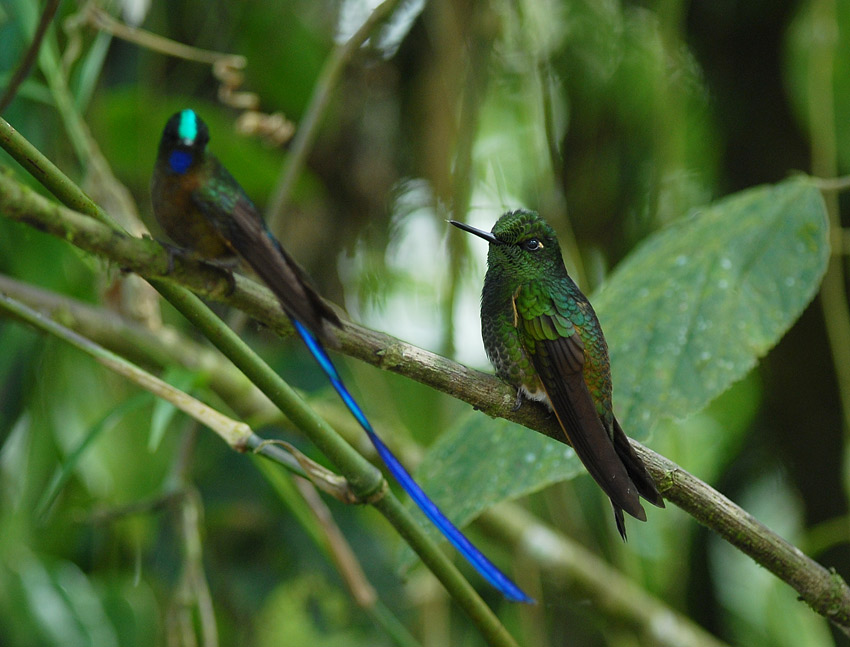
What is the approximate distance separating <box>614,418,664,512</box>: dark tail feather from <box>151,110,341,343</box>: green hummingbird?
0.45 metres

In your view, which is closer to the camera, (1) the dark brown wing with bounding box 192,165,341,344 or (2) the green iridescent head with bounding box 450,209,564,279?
(1) the dark brown wing with bounding box 192,165,341,344

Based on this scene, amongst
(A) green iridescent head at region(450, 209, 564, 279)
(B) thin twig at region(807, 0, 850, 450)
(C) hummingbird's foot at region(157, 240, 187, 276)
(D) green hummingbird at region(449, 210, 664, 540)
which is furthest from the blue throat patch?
(B) thin twig at region(807, 0, 850, 450)

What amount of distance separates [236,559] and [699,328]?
4.94 feet

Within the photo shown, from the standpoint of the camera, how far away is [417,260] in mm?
2838

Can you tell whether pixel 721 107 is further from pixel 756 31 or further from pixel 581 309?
pixel 581 309

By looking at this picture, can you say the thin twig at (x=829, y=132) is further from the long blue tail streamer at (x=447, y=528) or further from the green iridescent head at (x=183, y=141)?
the green iridescent head at (x=183, y=141)

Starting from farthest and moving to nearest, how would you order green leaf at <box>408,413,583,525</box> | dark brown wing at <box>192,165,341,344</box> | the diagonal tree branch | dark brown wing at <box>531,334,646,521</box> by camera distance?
1. green leaf at <box>408,413,583,525</box>
2. dark brown wing at <box>531,334,646,521</box>
3. dark brown wing at <box>192,165,341,344</box>
4. the diagonal tree branch

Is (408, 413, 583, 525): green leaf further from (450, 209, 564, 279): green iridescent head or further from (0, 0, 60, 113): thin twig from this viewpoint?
(0, 0, 60, 113): thin twig

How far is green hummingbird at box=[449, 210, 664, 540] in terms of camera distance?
1.07 meters

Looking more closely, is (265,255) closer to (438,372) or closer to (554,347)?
(438,372)

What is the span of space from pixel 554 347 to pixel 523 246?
0.20m

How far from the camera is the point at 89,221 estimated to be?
2.39ft

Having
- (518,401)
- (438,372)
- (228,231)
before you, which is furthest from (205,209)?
(518,401)

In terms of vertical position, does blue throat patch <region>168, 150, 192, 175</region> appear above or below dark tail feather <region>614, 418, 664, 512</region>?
above
